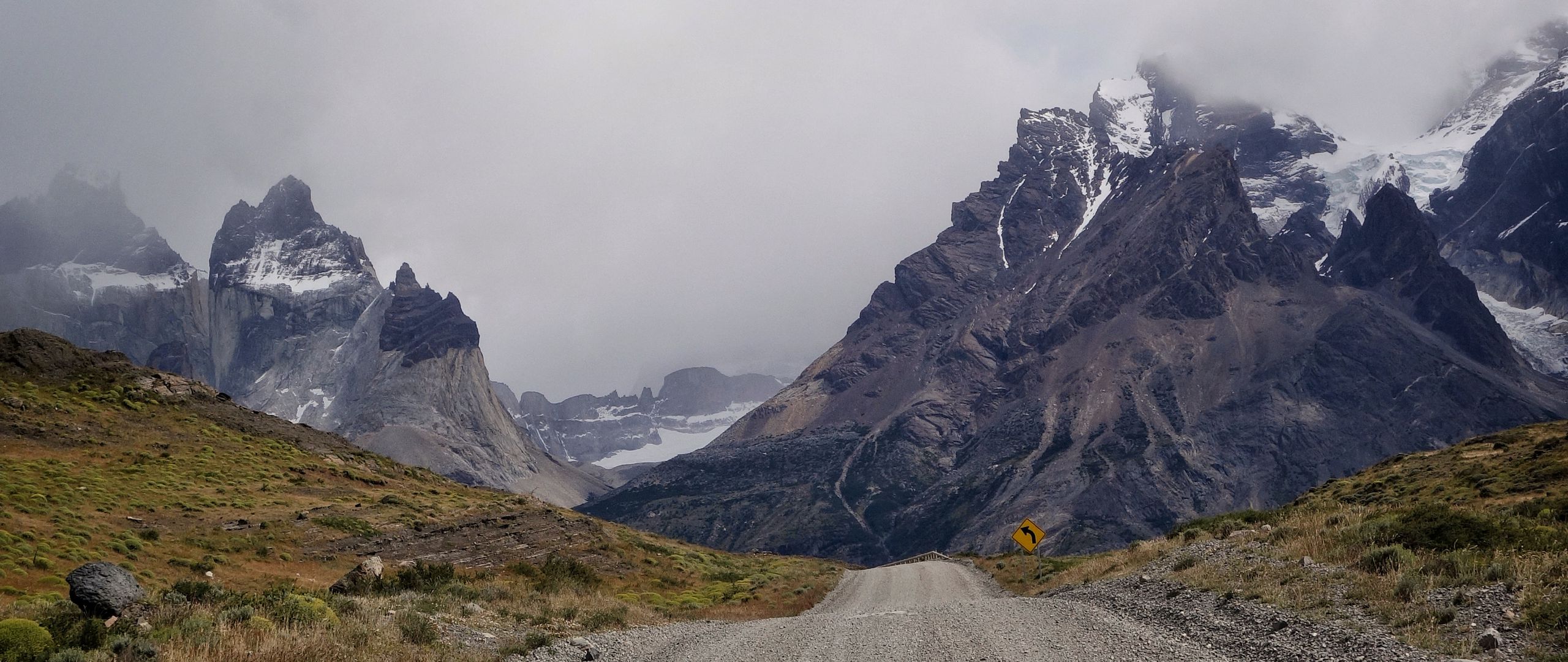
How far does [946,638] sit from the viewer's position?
20.2 metres

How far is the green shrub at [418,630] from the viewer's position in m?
17.8

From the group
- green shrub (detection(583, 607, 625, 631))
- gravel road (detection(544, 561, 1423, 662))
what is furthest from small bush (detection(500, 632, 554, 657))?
green shrub (detection(583, 607, 625, 631))

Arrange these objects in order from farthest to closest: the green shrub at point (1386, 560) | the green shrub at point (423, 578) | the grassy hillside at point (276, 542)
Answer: the green shrub at point (423, 578) < the green shrub at point (1386, 560) < the grassy hillside at point (276, 542)

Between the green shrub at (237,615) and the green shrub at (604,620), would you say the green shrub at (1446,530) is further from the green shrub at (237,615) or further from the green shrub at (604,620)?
the green shrub at (237,615)

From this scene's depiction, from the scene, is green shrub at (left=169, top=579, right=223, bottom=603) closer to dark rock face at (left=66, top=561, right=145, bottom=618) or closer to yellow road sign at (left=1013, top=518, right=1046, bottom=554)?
dark rock face at (left=66, top=561, right=145, bottom=618)

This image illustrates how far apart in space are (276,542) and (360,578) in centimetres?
1995

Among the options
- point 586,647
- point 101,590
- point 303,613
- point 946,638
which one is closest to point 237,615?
point 303,613

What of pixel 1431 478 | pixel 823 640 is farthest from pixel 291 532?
pixel 1431 478

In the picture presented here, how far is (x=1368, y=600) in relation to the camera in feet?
Answer: 56.5

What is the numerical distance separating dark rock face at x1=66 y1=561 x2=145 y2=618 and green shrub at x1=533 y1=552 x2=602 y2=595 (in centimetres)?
1518

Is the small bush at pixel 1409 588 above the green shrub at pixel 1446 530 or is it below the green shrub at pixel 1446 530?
below

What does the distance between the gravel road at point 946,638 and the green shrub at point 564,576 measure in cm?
722

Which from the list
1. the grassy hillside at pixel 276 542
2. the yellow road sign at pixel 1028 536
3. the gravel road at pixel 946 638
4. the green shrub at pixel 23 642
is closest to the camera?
the green shrub at pixel 23 642

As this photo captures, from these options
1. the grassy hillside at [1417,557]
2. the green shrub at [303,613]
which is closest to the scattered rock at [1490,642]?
the grassy hillside at [1417,557]
